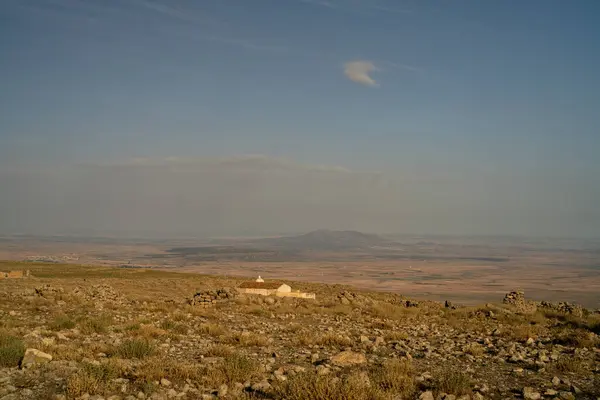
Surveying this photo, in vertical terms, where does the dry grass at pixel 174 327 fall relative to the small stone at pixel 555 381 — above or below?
below

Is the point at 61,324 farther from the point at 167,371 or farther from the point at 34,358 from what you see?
the point at 167,371

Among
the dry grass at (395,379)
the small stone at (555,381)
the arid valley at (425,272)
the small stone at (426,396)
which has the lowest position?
the arid valley at (425,272)

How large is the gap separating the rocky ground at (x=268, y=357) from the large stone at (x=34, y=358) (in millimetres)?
26

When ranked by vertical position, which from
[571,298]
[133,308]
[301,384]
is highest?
[301,384]

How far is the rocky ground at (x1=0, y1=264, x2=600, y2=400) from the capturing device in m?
8.26

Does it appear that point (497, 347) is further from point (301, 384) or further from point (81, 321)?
point (81, 321)

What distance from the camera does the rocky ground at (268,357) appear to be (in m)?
8.26

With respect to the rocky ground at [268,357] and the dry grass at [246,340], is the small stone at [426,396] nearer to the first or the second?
the rocky ground at [268,357]

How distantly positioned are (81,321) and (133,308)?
6114 mm

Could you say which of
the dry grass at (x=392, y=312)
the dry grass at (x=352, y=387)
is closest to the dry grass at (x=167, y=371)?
the dry grass at (x=352, y=387)

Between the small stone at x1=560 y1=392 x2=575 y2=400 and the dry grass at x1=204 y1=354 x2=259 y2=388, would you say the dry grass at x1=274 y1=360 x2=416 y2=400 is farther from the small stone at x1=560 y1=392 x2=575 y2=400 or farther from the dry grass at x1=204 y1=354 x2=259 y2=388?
the small stone at x1=560 y1=392 x2=575 y2=400

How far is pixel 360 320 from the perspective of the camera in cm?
2134

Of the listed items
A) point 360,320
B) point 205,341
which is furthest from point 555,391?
point 360,320

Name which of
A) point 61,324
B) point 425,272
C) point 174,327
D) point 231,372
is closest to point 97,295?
point 61,324
